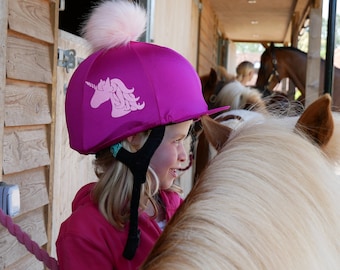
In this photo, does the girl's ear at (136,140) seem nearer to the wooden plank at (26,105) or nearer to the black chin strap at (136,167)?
the black chin strap at (136,167)

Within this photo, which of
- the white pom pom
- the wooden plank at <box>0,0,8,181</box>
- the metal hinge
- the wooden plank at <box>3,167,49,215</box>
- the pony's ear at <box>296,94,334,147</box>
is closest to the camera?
the pony's ear at <box>296,94,334,147</box>

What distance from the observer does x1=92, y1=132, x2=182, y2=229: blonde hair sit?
96 centimetres

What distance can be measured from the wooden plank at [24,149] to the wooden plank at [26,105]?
4 cm

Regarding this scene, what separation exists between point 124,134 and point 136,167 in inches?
2.8

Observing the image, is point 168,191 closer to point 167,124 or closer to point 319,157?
point 167,124

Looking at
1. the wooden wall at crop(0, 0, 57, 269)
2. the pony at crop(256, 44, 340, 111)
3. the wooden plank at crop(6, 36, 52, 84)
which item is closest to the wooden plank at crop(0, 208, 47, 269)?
the wooden wall at crop(0, 0, 57, 269)

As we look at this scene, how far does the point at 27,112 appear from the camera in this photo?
168 centimetres

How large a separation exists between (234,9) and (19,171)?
606 centimetres

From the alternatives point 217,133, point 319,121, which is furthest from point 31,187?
point 319,121

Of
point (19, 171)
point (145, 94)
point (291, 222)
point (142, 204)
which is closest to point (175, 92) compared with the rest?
point (145, 94)

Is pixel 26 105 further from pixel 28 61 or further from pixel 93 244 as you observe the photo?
pixel 93 244

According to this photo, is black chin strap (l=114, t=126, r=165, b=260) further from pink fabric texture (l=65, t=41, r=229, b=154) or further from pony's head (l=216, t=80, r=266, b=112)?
pony's head (l=216, t=80, r=266, b=112)

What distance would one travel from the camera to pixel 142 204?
1007 mm

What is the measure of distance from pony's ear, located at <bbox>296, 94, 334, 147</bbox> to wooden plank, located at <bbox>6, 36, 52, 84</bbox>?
40.1 inches
